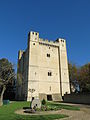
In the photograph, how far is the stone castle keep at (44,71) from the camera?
34438mm

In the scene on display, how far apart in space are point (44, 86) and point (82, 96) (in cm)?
1205

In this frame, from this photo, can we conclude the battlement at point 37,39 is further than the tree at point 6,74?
Yes

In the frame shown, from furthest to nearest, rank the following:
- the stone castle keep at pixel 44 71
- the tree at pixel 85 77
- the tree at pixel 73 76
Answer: the tree at pixel 73 76, the tree at pixel 85 77, the stone castle keep at pixel 44 71

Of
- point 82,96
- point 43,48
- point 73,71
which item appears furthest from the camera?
point 73,71

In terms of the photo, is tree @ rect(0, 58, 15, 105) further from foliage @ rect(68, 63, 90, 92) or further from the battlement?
foliage @ rect(68, 63, 90, 92)

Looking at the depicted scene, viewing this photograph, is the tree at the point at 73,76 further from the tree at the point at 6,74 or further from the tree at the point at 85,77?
the tree at the point at 6,74

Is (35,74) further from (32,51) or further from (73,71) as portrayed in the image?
(73,71)

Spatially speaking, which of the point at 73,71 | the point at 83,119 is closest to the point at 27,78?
the point at 73,71

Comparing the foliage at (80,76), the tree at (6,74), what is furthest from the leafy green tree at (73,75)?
the tree at (6,74)

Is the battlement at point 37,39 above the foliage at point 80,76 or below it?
above

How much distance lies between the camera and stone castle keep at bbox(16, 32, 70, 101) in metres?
34.4

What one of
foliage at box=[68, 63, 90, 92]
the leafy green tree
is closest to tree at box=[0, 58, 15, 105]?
foliage at box=[68, 63, 90, 92]

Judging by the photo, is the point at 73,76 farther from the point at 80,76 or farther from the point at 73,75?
the point at 80,76

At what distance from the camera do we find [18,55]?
4900 cm
